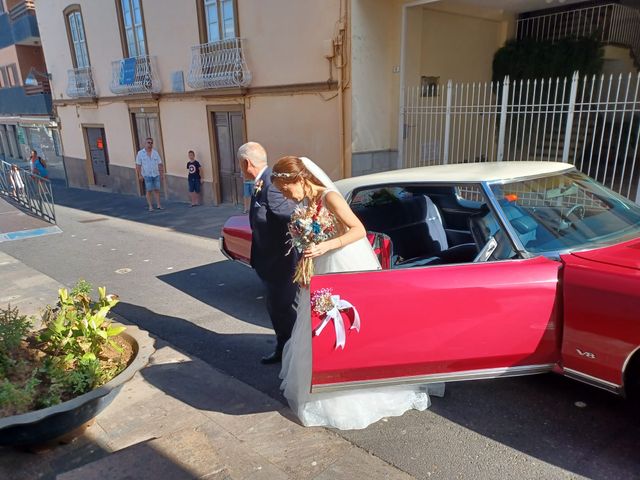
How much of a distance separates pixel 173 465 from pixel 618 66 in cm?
1271

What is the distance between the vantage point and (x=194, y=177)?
12.2 metres

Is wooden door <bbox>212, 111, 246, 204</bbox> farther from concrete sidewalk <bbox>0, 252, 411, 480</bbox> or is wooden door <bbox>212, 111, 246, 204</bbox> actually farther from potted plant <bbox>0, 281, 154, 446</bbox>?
concrete sidewalk <bbox>0, 252, 411, 480</bbox>

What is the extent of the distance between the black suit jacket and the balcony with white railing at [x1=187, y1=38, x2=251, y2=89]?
24.7 feet

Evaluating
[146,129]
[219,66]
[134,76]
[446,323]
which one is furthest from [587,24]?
[146,129]

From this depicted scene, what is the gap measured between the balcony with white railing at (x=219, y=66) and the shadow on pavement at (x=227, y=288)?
5.22m

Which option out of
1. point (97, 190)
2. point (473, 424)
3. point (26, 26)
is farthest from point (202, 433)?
point (26, 26)

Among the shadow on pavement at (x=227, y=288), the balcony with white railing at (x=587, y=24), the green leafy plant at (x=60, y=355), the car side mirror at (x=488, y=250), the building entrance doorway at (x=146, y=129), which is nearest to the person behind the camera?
the green leafy plant at (x=60, y=355)

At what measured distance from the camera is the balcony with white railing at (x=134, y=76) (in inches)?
504

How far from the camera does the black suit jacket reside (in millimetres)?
3387

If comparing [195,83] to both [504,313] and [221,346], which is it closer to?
[221,346]

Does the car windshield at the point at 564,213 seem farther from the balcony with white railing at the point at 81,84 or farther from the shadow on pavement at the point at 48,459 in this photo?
the balcony with white railing at the point at 81,84

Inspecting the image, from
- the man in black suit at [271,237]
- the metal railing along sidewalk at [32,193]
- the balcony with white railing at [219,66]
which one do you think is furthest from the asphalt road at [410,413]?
the balcony with white railing at [219,66]

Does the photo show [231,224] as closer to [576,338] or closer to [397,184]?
[397,184]

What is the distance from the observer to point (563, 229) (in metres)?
2.97
